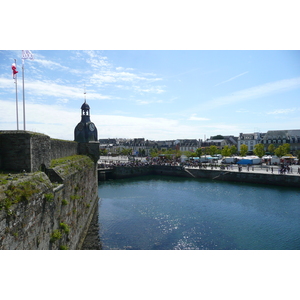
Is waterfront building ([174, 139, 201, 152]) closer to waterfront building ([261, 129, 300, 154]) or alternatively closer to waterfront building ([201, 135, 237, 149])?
waterfront building ([201, 135, 237, 149])

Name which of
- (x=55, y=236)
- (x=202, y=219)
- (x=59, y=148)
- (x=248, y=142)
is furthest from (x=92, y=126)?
(x=248, y=142)

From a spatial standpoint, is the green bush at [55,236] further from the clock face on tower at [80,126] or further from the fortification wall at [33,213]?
the clock face on tower at [80,126]

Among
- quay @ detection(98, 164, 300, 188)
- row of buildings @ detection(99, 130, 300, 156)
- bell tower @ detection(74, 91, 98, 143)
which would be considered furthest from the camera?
row of buildings @ detection(99, 130, 300, 156)

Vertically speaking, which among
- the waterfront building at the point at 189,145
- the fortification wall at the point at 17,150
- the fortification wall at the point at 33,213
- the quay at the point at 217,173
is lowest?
the quay at the point at 217,173

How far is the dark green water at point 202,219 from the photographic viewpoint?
45.5 feet

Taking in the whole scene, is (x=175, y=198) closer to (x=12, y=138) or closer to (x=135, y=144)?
(x=12, y=138)

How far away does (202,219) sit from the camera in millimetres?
18359

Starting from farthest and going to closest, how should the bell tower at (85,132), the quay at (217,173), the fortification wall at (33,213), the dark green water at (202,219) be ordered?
the quay at (217,173) → the bell tower at (85,132) → the dark green water at (202,219) → the fortification wall at (33,213)

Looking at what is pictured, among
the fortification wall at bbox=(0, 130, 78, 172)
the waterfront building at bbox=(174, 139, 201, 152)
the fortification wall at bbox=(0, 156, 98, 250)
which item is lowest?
the fortification wall at bbox=(0, 156, 98, 250)

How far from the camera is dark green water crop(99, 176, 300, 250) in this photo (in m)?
13.9

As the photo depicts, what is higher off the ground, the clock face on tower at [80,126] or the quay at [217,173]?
the clock face on tower at [80,126]

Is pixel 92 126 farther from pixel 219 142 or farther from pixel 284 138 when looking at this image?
pixel 219 142

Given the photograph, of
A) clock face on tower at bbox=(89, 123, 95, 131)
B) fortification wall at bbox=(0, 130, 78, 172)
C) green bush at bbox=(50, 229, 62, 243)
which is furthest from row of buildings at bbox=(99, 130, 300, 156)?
fortification wall at bbox=(0, 130, 78, 172)

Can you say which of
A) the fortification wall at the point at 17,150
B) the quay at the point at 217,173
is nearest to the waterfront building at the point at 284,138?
the quay at the point at 217,173
